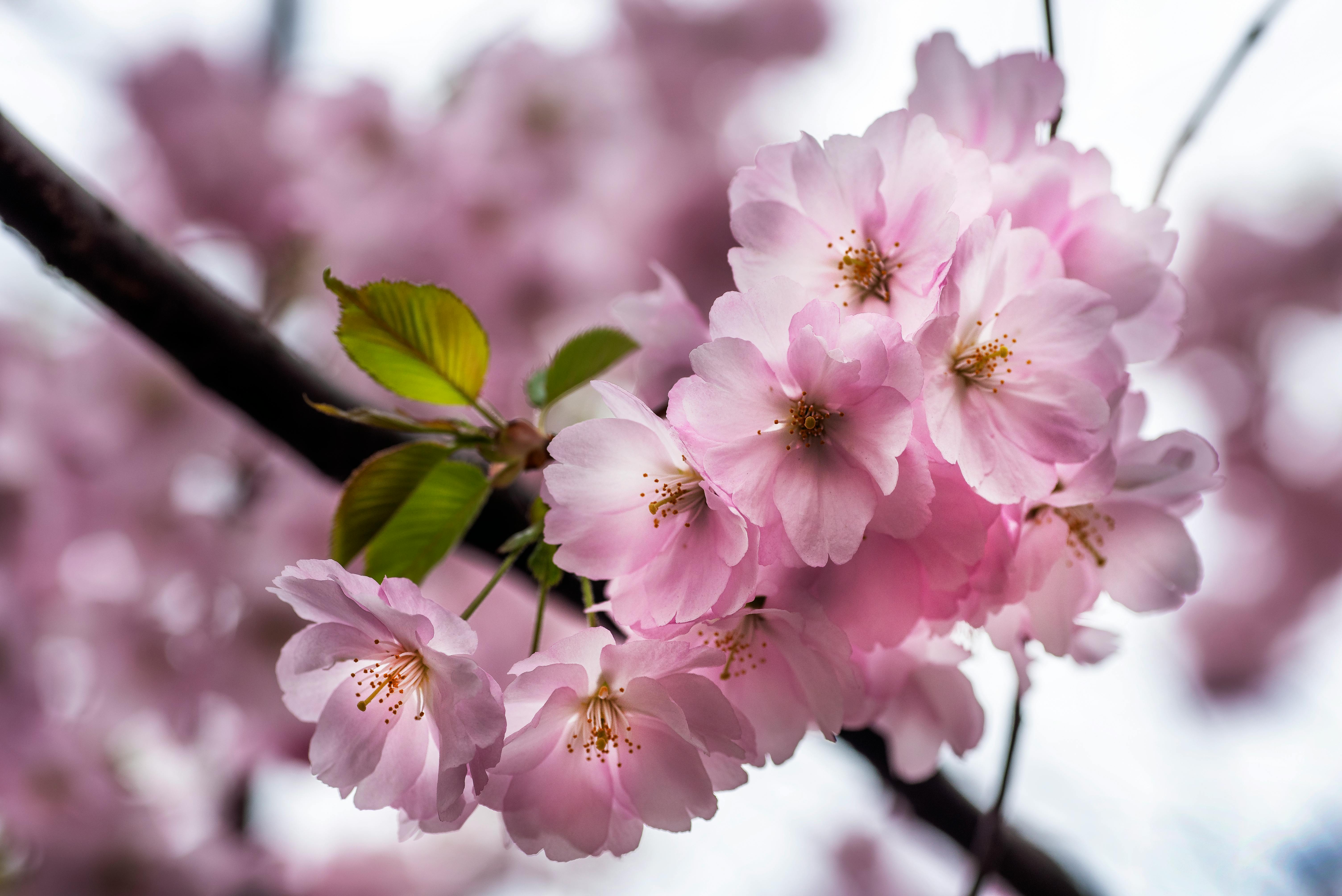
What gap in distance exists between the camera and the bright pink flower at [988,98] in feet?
1.76

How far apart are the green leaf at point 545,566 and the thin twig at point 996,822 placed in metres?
0.36

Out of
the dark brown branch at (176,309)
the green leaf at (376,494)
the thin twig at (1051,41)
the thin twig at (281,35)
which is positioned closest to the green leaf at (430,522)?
the green leaf at (376,494)

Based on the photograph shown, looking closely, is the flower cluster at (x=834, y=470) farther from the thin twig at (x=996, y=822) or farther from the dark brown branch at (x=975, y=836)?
the dark brown branch at (x=975, y=836)

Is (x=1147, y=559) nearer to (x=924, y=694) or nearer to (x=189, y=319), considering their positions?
(x=924, y=694)

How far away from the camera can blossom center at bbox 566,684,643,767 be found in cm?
46

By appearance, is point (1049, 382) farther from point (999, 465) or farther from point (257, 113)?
point (257, 113)

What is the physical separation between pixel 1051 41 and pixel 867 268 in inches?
9.3

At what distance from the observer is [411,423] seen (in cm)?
56

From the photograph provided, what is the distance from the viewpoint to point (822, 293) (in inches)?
19.9

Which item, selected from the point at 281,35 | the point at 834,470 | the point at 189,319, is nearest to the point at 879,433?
the point at 834,470

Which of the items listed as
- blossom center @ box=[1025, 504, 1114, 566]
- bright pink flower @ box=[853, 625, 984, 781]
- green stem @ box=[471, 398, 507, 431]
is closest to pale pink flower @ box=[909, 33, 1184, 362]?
blossom center @ box=[1025, 504, 1114, 566]

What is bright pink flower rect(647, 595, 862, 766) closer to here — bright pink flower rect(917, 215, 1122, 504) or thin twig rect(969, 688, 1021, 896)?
bright pink flower rect(917, 215, 1122, 504)

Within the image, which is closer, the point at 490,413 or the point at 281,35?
the point at 490,413

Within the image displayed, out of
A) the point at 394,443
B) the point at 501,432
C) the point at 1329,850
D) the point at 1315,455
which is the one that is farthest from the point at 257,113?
the point at 1315,455
